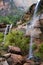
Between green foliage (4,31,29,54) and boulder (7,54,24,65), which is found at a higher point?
green foliage (4,31,29,54)

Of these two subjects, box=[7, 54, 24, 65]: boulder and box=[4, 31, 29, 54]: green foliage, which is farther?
box=[4, 31, 29, 54]: green foliage

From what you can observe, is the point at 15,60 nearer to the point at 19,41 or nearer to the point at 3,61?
the point at 3,61

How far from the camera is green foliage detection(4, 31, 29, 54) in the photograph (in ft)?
27.3

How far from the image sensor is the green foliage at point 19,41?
27.3ft

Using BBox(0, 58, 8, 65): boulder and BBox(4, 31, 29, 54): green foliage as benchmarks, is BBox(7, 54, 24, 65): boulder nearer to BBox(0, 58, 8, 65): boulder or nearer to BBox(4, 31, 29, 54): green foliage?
BBox(0, 58, 8, 65): boulder

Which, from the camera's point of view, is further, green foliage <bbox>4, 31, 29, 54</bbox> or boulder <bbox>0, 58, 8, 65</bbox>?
green foliage <bbox>4, 31, 29, 54</bbox>

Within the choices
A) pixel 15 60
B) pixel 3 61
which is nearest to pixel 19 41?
pixel 15 60

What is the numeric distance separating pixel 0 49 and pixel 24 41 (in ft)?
3.31

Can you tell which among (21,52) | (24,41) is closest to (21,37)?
(24,41)

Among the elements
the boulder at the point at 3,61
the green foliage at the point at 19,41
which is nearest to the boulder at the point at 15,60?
the boulder at the point at 3,61

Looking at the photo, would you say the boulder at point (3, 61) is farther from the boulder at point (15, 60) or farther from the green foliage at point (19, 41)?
the green foliage at point (19, 41)

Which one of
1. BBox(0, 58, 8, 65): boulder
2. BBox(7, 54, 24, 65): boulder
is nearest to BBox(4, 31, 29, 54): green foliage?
BBox(7, 54, 24, 65): boulder

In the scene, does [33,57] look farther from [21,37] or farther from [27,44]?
[21,37]

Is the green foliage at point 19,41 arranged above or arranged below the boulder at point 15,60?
above
